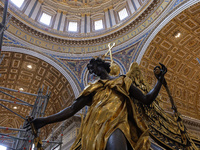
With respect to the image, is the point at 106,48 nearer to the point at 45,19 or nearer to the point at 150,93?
the point at 45,19

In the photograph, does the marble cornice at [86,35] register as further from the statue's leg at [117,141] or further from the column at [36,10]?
the statue's leg at [117,141]

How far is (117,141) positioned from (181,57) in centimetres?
1182

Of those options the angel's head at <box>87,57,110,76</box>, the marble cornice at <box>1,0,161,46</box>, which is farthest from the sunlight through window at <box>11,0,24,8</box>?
the angel's head at <box>87,57,110,76</box>

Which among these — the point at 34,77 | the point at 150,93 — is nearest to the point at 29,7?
the point at 34,77

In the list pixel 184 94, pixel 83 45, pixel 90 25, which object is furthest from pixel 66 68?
pixel 184 94

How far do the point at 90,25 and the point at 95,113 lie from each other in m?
14.1

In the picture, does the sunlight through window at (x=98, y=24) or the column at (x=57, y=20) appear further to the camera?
the sunlight through window at (x=98, y=24)

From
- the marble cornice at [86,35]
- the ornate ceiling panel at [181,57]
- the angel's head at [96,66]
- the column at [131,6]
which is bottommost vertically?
the angel's head at [96,66]

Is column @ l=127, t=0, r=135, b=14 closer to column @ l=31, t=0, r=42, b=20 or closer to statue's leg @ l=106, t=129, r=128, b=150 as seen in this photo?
column @ l=31, t=0, r=42, b=20

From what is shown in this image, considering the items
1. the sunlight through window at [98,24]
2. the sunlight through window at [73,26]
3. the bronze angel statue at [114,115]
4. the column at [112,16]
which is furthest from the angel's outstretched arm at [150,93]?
the sunlight through window at [73,26]

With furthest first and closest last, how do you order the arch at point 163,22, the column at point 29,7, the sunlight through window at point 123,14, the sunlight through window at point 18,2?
the sunlight through window at point 123,14, the column at point 29,7, the sunlight through window at point 18,2, the arch at point 163,22

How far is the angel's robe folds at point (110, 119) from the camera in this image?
5.70 feet

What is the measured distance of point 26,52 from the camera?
11.8m

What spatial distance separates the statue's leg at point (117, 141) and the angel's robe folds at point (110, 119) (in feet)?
0.11
